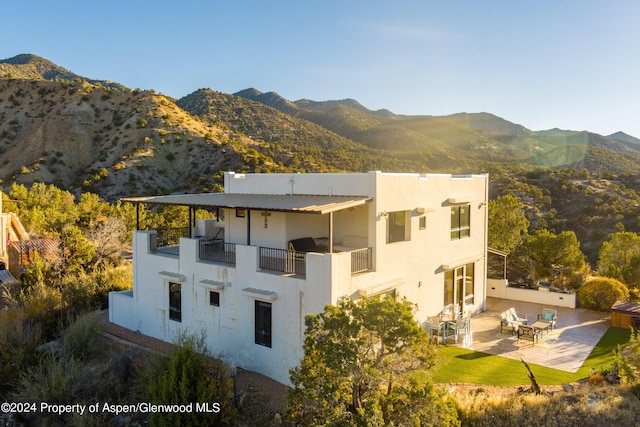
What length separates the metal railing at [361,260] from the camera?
11938 mm

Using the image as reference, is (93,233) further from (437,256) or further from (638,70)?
(638,70)

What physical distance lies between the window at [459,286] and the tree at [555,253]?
605 centimetres

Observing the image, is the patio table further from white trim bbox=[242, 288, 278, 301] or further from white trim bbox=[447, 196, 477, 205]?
white trim bbox=[242, 288, 278, 301]

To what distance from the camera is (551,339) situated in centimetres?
1449

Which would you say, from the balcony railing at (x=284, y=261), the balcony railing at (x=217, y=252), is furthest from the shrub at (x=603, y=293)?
the balcony railing at (x=217, y=252)

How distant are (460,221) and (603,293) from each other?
6.64 metres

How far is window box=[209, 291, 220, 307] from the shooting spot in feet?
44.3

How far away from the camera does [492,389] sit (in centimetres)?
1086

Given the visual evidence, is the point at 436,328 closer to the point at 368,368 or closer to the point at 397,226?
the point at 397,226

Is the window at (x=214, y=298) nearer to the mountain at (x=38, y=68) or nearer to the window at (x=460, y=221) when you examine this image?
the window at (x=460, y=221)

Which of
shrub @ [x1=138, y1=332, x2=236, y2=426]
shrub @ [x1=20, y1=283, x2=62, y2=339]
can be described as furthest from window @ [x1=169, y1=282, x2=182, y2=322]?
shrub @ [x1=20, y1=283, x2=62, y2=339]

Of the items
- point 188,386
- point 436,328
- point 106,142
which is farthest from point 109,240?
point 106,142

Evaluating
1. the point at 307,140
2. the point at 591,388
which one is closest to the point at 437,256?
the point at 591,388

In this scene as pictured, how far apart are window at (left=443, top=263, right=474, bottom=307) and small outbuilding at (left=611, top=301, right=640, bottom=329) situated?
15.9 feet
